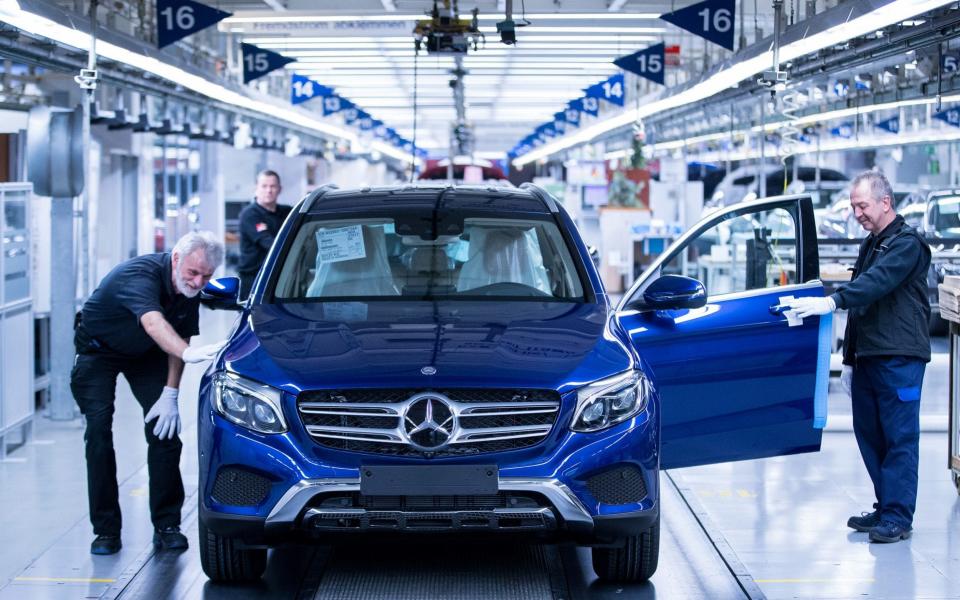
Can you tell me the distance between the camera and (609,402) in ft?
15.0

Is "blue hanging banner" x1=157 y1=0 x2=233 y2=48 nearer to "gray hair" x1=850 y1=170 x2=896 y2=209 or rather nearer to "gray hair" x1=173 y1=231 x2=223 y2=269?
"gray hair" x1=173 y1=231 x2=223 y2=269

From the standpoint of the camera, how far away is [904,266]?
582cm

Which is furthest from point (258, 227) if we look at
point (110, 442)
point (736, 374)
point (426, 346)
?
point (426, 346)

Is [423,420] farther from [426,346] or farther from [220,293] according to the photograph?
[220,293]

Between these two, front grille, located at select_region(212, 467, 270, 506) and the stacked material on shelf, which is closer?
front grille, located at select_region(212, 467, 270, 506)

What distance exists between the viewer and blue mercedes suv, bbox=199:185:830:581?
14.6 ft

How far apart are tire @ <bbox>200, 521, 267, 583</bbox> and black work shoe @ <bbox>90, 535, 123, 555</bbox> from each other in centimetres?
84

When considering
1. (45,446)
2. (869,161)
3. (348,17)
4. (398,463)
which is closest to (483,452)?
(398,463)

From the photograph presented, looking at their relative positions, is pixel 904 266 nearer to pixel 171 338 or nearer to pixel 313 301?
pixel 313 301

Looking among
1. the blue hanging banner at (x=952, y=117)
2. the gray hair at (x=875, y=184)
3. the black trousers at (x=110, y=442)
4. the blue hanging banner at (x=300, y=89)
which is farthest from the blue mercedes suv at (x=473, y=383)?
the blue hanging banner at (x=952, y=117)

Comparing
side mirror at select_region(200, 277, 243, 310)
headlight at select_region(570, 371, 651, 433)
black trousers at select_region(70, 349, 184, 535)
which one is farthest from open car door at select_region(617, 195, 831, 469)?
black trousers at select_region(70, 349, 184, 535)

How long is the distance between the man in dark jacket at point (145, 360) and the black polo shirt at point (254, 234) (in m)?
3.67

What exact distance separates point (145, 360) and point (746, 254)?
4953 mm

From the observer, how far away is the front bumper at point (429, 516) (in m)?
4.41
